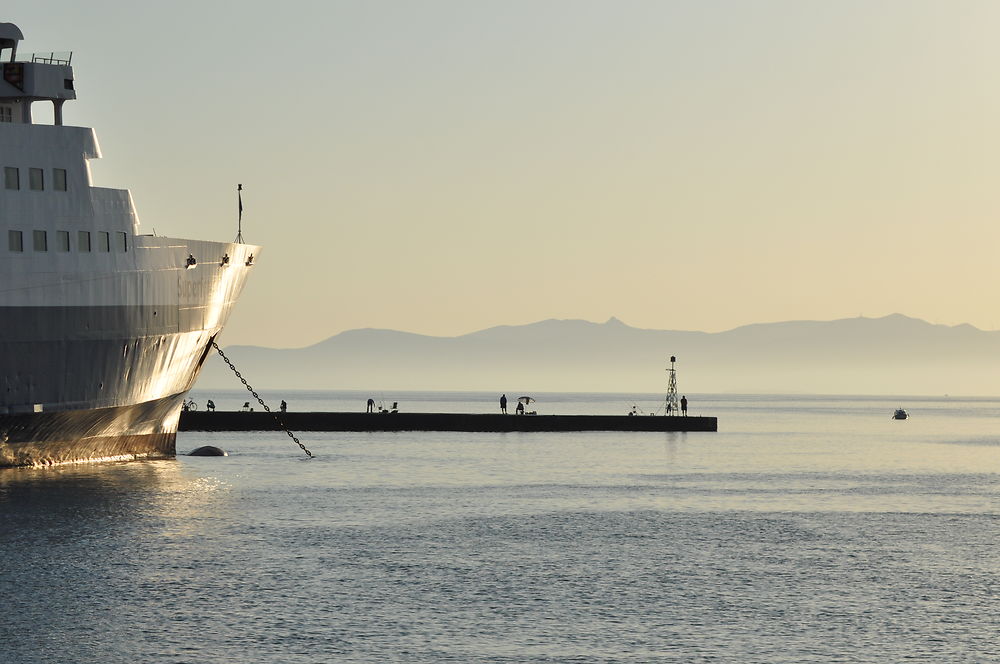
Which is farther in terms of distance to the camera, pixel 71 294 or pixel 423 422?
pixel 423 422

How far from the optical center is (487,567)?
34.8 metres

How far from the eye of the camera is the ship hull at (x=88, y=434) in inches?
2156

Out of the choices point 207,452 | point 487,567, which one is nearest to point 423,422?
point 207,452

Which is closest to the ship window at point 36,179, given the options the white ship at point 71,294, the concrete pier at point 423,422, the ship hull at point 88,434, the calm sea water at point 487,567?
the white ship at point 71,294

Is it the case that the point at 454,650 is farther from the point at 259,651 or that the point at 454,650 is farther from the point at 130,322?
the point at 130,322

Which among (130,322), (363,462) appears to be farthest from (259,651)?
(363,462)

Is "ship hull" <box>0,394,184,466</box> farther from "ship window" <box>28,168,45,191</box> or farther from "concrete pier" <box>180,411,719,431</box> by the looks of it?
"concrete pier" <box>180,411,719,431</box>

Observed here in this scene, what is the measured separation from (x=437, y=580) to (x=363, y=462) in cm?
4540

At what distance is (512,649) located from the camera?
24672 millimetres

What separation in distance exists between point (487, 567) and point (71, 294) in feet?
87.9

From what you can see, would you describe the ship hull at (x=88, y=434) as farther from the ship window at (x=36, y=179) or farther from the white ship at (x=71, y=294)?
the ship window at (x=36, y=179)

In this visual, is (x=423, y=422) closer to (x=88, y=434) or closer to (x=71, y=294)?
(x=88, y=434)

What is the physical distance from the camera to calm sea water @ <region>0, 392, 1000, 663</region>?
83.0ft

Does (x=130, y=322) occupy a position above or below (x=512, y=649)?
above
